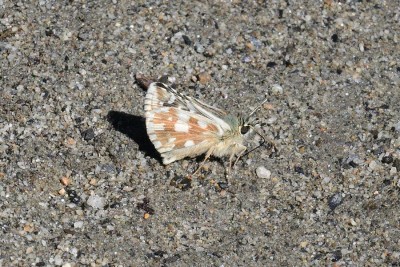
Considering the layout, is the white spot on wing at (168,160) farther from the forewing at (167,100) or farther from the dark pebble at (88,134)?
the dark pebble at (88,134)

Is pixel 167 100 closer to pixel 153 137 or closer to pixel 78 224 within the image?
pixel 153 137

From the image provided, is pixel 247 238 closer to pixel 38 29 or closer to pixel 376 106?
pixel 376 106

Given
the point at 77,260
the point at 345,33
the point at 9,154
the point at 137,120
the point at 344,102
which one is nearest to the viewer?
the point at 77,260

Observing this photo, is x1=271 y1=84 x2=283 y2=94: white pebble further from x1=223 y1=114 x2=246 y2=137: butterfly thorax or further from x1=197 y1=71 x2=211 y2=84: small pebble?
x1=223 y1=114 x2=246 y2=137: butterfly thorax

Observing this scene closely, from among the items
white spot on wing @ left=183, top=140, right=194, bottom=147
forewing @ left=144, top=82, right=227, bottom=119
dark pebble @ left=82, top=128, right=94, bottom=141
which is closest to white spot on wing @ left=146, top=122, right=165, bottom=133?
forewing @ left=144, top=82, right=227, bottom=119

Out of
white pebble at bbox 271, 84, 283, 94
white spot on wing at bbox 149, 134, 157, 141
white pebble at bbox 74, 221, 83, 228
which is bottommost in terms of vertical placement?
white pebble at bbox 74, 221, 83, 228

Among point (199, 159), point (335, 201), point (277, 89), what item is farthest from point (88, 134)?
point (335, 201)

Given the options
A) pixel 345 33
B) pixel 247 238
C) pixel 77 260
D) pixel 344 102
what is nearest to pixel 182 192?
pixel 247 238

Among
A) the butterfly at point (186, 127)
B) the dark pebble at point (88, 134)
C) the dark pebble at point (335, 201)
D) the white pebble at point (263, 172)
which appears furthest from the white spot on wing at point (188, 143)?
the dark pebble at point (335, 201)

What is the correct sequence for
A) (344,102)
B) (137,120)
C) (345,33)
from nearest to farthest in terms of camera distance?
(137,120) < (344,102) < (345,33)
